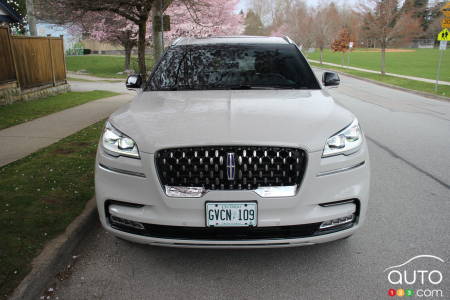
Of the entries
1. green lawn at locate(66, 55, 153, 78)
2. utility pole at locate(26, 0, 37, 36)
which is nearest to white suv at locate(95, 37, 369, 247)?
utility pole at locate(26, 0, 37, 36)

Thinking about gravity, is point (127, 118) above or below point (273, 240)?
above

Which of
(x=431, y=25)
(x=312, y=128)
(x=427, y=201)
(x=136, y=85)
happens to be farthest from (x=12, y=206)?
(x=431, y=25)

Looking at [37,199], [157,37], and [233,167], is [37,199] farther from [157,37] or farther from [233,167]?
[157,37]

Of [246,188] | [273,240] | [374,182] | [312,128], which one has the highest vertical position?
[312,128]

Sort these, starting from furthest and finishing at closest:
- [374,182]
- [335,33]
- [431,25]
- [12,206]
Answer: [431,25] → [335,33] → [374,182] → [12,206]

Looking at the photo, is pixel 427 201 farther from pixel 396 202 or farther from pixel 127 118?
pixel 127 118

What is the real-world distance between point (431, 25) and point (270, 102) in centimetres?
10448

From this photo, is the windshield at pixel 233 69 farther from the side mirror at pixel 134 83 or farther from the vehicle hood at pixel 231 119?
the side mirror at pixel 134 83

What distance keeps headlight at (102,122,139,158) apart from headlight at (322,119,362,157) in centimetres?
134

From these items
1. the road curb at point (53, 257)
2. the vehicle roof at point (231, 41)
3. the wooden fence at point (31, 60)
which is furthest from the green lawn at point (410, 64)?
the road curb at point (53, 257)

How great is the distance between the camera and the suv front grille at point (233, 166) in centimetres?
279

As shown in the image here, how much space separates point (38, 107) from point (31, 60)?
304 cm

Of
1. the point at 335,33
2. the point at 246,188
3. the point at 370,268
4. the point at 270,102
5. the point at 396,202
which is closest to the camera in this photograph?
the point at 246,188

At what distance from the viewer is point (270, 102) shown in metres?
3.54
